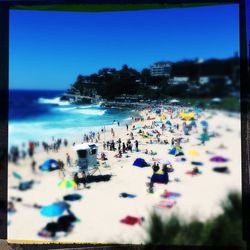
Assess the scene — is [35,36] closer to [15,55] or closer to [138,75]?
[15,55]

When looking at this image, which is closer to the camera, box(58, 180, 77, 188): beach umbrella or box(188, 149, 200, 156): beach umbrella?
box(188, 149, 200, 156): beach umbrella

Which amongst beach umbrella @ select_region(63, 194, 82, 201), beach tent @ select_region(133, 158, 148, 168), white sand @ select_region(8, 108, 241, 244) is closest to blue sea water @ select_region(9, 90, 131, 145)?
white sand @ select_region(8, 108, 241, 244)

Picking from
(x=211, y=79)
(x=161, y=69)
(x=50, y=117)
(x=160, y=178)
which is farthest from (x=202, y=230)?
(x=50, y=117)

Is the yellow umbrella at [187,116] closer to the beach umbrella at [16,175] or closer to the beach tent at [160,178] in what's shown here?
the beach tent at [160,178]

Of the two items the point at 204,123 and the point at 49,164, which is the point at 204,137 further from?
the point at 49,164

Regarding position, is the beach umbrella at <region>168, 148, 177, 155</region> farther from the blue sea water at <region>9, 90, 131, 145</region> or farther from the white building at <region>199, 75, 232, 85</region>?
the white building at <region>199, 75, 232, 85</region>

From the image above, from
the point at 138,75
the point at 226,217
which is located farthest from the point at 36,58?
the point at 226,217
